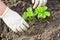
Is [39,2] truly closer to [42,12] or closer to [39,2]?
[39,2]

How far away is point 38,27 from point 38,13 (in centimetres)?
12

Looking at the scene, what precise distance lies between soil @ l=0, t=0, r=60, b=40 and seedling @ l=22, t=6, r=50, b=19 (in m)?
0.04

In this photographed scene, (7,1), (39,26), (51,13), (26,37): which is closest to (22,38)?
(26,37)

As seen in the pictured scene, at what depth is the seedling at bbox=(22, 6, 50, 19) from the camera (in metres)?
1.94

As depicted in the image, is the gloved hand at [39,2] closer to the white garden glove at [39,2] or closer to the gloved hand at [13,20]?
the white garden glove at [39,2]

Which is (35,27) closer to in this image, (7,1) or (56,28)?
(56,28)

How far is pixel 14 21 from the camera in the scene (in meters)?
1.92

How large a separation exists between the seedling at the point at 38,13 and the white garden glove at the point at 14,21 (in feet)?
0.20

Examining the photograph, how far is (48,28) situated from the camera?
6.20ft

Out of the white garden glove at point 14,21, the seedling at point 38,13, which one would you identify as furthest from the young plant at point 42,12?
the white garden glove at point 14,21

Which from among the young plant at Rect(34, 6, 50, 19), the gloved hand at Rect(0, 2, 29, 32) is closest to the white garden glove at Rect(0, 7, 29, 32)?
the gloved hand at Rect(0, 2, 29, 32)

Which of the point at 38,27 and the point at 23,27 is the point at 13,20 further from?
the point at 38,27

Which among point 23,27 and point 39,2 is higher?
point 39,2

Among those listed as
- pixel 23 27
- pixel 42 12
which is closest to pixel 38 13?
pixel 42 12
